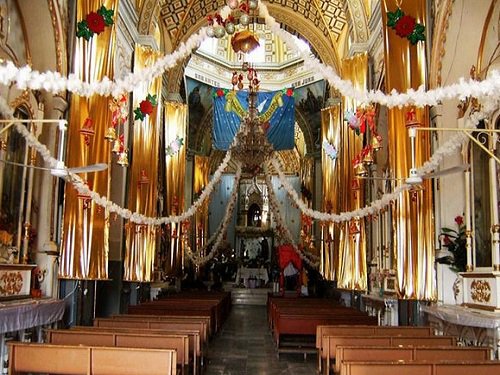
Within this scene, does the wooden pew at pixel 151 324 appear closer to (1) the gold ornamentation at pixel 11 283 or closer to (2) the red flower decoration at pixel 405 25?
(1) the gold ornamentation at pixel 11 283

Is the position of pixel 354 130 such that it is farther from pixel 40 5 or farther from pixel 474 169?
pixel 40 5

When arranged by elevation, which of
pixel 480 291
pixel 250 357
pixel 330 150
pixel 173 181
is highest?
pixel 330 150

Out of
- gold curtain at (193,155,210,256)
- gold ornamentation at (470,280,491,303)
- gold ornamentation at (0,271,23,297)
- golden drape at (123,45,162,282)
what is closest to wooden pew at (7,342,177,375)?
gold ornamentation at (0,271,23,297)

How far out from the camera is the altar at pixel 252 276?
88.8 feet

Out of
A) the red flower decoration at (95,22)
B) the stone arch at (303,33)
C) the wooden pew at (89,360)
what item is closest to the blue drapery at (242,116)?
the stone arch at (303,33)

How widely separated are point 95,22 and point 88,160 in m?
2.47

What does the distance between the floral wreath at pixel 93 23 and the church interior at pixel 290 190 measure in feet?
0.11

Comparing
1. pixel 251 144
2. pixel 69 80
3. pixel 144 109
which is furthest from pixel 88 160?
pixel 251 144

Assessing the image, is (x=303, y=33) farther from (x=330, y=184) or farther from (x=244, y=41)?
(x=244, y=41)

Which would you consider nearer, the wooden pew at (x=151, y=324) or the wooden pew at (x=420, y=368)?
the wooden pew at (x=420, y=368)

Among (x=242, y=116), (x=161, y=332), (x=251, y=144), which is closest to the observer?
(x=161, y=332)

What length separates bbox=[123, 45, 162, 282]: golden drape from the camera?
12922 millimetres

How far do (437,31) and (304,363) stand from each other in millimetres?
6239

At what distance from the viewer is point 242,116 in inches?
859
